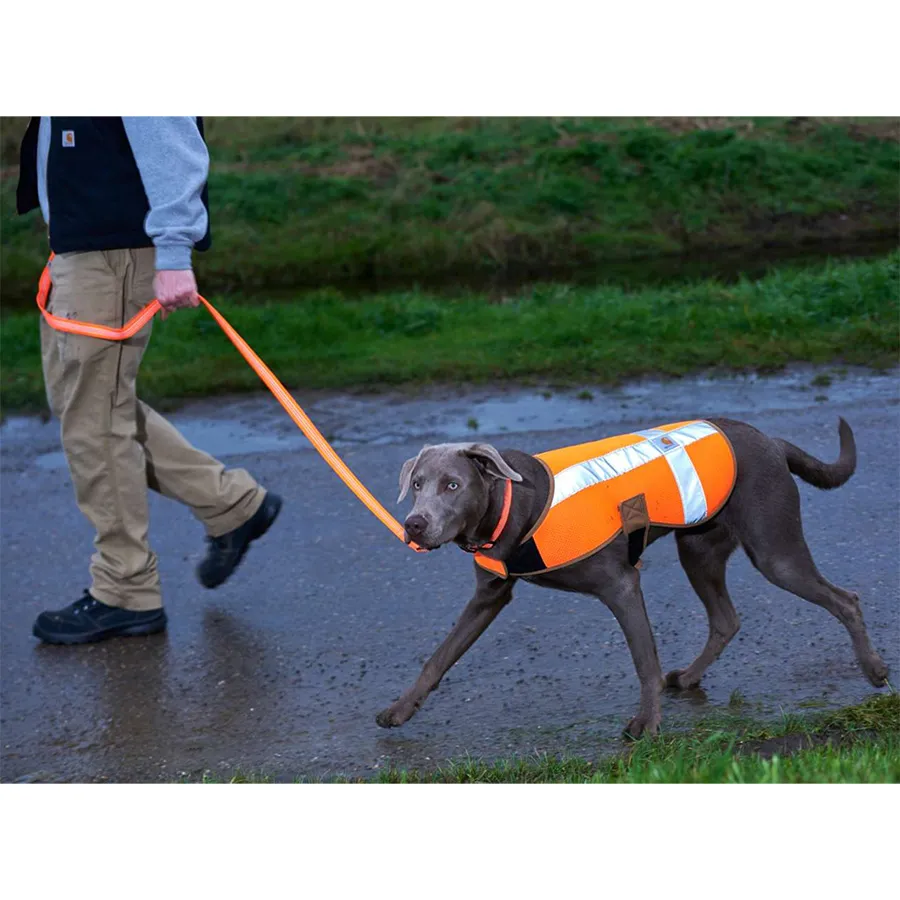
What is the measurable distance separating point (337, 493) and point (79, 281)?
7.69 feet

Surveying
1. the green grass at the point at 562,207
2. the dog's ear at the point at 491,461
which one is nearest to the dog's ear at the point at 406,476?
the dog's ear at the point at 491,461

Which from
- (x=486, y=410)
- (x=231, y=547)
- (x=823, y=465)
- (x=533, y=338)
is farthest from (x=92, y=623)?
(x=533, y=338)

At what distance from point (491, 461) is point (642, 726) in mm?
1064

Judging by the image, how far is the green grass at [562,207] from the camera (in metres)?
13.4

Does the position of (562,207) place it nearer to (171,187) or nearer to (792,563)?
(171,187)

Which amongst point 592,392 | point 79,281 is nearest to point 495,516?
point 79,281

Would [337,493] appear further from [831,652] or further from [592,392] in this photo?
[831,652]

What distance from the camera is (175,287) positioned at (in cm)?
485

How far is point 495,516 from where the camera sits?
413 cm

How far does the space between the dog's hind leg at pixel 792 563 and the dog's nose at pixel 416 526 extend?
123cm

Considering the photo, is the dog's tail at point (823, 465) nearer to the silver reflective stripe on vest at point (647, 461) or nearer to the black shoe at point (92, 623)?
the silver reflective stripe on vest at point (647, 461)

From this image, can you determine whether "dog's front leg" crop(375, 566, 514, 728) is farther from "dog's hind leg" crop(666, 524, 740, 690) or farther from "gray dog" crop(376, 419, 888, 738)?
"dog's hind leg" crop(666, 524, 740, 690)

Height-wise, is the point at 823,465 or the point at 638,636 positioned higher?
the point at 823,465

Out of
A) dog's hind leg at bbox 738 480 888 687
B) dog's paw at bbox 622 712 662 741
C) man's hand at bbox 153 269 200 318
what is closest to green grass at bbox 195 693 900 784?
dog's paw at bbox 622 712 662 741
